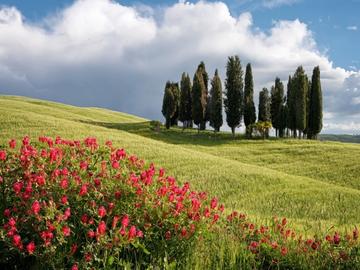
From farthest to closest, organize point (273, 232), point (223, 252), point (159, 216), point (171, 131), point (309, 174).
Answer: point (171, 131) < point (309, 174) < point (273, 232) < point (223, 252) < point (159, 216)

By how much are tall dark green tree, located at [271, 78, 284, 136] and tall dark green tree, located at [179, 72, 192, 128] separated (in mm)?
14766

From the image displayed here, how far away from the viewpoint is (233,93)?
6356cm

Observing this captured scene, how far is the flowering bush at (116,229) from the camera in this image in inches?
196

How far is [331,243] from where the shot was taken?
6.53 metres

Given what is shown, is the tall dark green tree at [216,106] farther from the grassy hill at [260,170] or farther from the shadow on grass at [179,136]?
the grassy hill at [260,170]

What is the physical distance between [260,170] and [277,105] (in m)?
41.5

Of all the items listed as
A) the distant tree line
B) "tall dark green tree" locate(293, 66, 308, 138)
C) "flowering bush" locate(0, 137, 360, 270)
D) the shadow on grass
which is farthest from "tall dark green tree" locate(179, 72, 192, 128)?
"flowering bush" locate(0, 137, 360, 270)

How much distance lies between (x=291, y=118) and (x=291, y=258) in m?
60.1

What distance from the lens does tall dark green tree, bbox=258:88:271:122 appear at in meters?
65.2

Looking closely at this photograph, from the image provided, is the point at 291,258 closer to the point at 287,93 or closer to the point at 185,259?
the point at 185,259

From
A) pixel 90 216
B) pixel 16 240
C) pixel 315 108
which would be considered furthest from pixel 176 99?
pixel 16 240

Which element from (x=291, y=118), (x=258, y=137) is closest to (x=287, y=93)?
(x=291, y=118)

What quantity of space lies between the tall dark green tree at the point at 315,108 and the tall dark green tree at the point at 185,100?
2104 cm

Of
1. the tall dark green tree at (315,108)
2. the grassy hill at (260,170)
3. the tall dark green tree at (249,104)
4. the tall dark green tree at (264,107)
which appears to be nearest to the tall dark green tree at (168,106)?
the grassy hill at (260,170)
